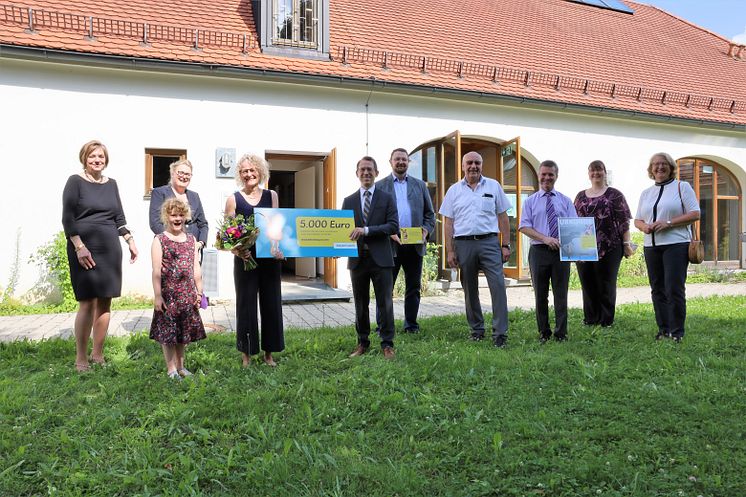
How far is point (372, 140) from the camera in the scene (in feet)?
37.0

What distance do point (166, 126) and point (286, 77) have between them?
2.37m

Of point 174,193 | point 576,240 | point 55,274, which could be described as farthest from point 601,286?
point 55,274

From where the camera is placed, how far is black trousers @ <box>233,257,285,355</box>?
4.85 m

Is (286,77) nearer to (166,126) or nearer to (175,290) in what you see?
(166,126)

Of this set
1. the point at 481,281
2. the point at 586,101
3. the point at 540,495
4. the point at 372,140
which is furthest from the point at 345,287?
the point at 540,495

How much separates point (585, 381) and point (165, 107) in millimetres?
8499

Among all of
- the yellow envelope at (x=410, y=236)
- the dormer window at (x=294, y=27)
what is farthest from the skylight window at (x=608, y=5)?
the yellow envelope at (x=410, y=236)

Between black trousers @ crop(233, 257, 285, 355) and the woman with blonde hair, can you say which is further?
the woman with blonde hair

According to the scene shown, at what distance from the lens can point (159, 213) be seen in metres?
5.71

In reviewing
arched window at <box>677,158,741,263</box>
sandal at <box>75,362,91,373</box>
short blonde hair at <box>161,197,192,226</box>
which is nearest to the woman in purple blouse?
short blonde hair at <box>161,197,192,226</box>

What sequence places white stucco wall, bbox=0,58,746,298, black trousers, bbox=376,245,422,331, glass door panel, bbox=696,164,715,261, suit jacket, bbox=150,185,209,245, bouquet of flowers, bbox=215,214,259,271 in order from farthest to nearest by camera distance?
1. glass door panel, bbox=696,164,715,261
2. white stucco wall, bbox=0,58,746,298
3. black trousers, bbox=376,245,422,331
4. suit jacket, bbox=150,185,209,245
5. bouquet of flowers, bbox=215,214,259,271

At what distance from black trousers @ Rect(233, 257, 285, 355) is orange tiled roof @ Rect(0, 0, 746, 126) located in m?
6.30

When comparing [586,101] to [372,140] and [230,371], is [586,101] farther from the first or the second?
[230,371]

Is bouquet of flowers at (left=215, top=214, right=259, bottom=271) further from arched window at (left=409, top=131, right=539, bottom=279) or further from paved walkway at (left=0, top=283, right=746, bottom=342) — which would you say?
arched window at (left=409, top=131, right=539, bottom=279)
